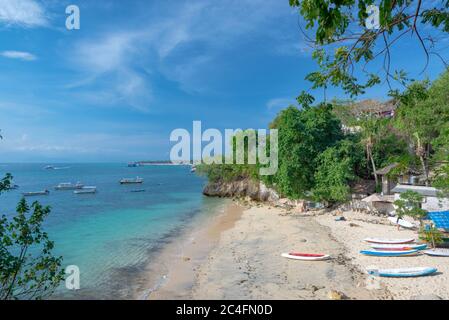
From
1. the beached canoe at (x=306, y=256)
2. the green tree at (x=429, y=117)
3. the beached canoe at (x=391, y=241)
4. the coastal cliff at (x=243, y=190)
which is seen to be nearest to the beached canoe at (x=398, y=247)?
the beached canoe at (x=391, y=241)

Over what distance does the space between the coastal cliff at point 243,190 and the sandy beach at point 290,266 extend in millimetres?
15229

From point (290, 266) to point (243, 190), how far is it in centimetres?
3015

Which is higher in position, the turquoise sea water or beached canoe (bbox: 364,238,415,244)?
beached canoe (bbox: 364,238,415,244)

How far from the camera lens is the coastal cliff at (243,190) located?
37000 millimetres

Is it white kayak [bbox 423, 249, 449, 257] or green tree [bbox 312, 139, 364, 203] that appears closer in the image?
white kayak [bbox 423, 249, 449, 257]

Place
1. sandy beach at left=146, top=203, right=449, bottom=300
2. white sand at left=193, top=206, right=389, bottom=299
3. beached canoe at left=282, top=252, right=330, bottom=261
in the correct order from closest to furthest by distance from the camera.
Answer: sandy beach at left=146, top=203, right=449, bottom=300 → white sand at left=193, top=206, right=389, bottom=299 → beached canoe at left=282, top=252, right=330, bottom=261

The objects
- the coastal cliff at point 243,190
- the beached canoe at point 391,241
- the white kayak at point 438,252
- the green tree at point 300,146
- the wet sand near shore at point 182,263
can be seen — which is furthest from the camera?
the coastal cliff at point 243,190

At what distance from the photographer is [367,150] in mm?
27875

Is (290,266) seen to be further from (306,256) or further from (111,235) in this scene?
(111,235)

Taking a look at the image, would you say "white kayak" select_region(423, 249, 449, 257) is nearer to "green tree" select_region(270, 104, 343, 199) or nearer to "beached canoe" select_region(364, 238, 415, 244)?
"beached canoe" select_region(364, 238, 415, 244)

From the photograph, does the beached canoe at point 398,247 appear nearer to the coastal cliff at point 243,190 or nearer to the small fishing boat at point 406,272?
the small fishing boat at point 406,272

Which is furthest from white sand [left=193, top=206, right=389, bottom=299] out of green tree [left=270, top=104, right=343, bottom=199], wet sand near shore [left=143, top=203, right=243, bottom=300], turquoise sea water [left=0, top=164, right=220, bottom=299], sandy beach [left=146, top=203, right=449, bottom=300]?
green tree [left=270, top=104, right=343, bottom=199]

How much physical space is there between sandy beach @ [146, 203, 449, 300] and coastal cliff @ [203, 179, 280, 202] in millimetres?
15229

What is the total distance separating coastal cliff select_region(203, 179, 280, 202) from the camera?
37.0 meters
